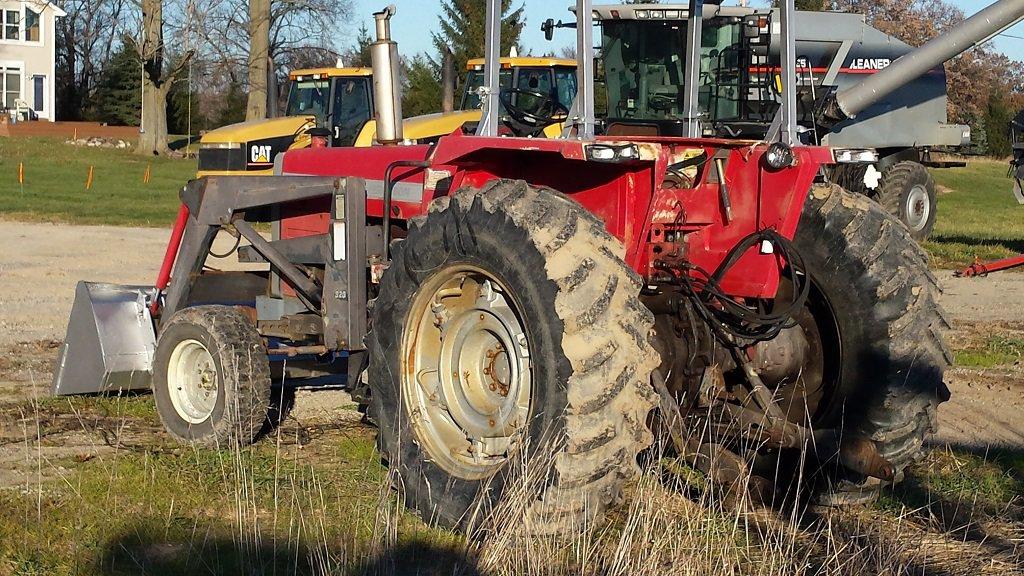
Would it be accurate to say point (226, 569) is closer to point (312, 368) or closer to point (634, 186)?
point (634, 186)

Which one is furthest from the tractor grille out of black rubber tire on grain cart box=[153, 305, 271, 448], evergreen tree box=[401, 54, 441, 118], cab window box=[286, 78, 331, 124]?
black rubber tire on grain cart box=[153, 305, 271, 448]

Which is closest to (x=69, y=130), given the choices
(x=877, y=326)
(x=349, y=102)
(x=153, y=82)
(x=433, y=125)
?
(x=153, y=82)

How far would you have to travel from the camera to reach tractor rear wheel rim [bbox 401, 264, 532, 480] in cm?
543

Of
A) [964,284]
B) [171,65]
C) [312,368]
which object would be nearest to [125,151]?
[171,65]

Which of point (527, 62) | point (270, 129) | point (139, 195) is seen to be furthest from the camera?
point (139, 195)

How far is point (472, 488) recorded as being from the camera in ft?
17.7

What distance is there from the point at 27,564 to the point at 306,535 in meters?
1.08

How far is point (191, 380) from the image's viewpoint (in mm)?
7383

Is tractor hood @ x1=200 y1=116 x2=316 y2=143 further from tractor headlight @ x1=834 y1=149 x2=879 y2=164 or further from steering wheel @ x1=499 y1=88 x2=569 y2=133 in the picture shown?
tractor headlight @ x1=834 y1=149 x2=879 y2=164

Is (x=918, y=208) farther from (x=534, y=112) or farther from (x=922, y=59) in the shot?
(x=534, y=112)

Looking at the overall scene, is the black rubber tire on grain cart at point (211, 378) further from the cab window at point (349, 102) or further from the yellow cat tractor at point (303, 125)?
the cab window at point (349, 102)

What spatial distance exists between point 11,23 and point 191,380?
6900 centimetres

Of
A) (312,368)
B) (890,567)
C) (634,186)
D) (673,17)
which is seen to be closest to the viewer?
(890,567)

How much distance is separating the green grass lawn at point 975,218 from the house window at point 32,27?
49074mm
